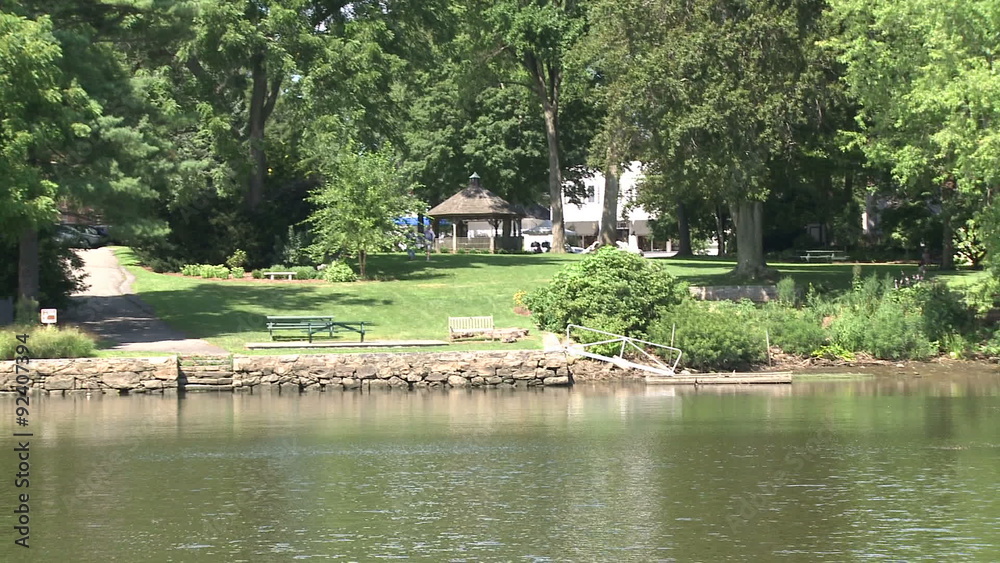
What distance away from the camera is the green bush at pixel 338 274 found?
4622cm

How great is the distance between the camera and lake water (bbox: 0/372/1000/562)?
16.0 meters

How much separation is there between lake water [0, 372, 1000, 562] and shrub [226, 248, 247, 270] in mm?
19200

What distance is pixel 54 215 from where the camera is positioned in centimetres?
3216

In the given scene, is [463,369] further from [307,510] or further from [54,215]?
[307,510]

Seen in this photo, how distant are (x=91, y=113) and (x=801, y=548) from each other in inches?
991

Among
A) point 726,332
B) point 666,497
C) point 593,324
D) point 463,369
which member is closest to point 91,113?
point 463,369

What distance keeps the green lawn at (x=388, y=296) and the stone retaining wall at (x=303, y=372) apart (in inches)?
55.0

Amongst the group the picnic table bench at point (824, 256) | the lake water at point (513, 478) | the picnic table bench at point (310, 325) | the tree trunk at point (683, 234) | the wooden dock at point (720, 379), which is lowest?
the lake water at point (513, 478)

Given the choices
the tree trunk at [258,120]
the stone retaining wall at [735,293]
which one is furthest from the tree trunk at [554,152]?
the stone retaining wall at [735,293]

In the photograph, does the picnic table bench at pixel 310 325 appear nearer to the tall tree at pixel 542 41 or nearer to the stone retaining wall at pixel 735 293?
the stone retaining wall at pixel 735 293

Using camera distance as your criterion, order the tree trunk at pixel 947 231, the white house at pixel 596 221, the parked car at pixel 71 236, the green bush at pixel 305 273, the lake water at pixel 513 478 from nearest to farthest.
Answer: the lake water at pixel 513 478
the parked car at pixel 71 236
the green bush at pixel 305 273
the tree trunk at pixel 947 231
the white house at pixel 596 221

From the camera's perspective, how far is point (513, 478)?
20078 millimetres

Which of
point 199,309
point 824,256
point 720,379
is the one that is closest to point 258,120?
point 199,309

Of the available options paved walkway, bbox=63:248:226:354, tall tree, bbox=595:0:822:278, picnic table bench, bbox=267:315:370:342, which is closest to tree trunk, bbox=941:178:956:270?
tall tree, bbox=595:0:822:278
